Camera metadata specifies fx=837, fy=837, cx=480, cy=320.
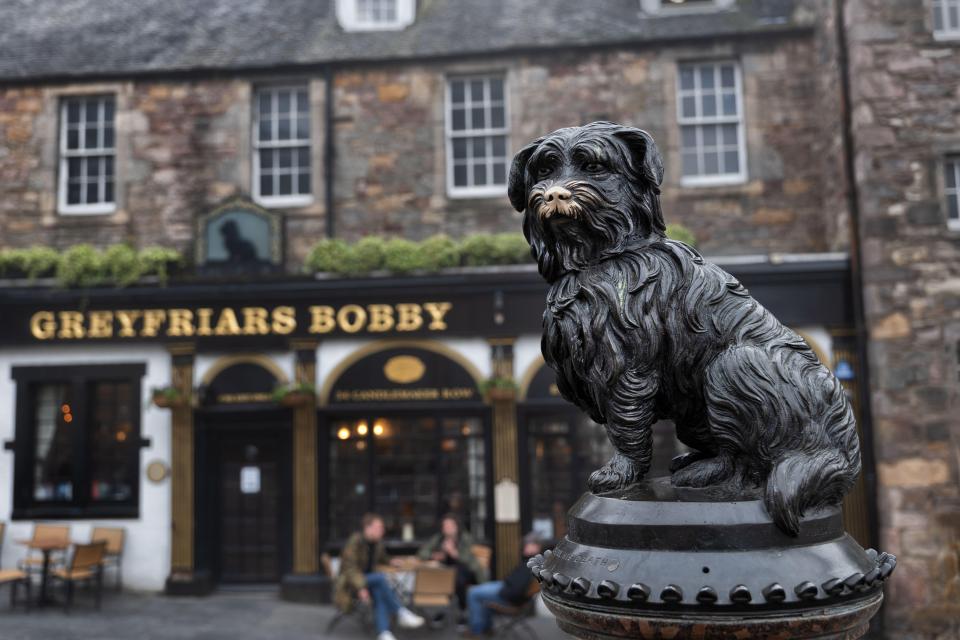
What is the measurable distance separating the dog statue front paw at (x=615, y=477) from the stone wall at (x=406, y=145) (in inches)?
374

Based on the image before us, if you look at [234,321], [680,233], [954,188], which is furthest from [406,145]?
[954,188]

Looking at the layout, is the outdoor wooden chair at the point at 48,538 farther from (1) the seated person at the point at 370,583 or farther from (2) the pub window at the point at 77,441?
(1) the seated person at the point at 370,583

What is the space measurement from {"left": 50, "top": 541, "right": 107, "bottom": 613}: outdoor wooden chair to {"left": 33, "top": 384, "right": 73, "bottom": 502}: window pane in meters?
1.79

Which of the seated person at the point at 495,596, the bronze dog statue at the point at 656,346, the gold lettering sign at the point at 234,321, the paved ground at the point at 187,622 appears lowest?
the paved ground at the point at 187,622

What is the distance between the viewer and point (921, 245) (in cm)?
996

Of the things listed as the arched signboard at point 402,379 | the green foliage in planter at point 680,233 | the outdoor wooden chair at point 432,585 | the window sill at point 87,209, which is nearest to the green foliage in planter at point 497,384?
the arched signboard at point 402,379

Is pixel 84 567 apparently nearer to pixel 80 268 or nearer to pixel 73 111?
pixel 80 268

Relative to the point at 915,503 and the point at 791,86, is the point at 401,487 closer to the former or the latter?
the point at 915,503

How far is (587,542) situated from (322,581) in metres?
9.55

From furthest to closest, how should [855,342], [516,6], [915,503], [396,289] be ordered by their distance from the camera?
[516,6] < [396,289] < [855,342] < [915,503]

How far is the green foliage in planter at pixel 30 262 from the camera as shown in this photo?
11.8 meters

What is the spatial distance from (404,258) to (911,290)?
634cm

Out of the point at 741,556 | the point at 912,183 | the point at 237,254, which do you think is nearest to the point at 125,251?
the point at 237,254

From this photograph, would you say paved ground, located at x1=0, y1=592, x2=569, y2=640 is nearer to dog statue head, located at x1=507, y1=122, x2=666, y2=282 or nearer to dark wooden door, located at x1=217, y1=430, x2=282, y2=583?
dark wooden door, located at x1=217, y1=430, x2=282, y2=583
